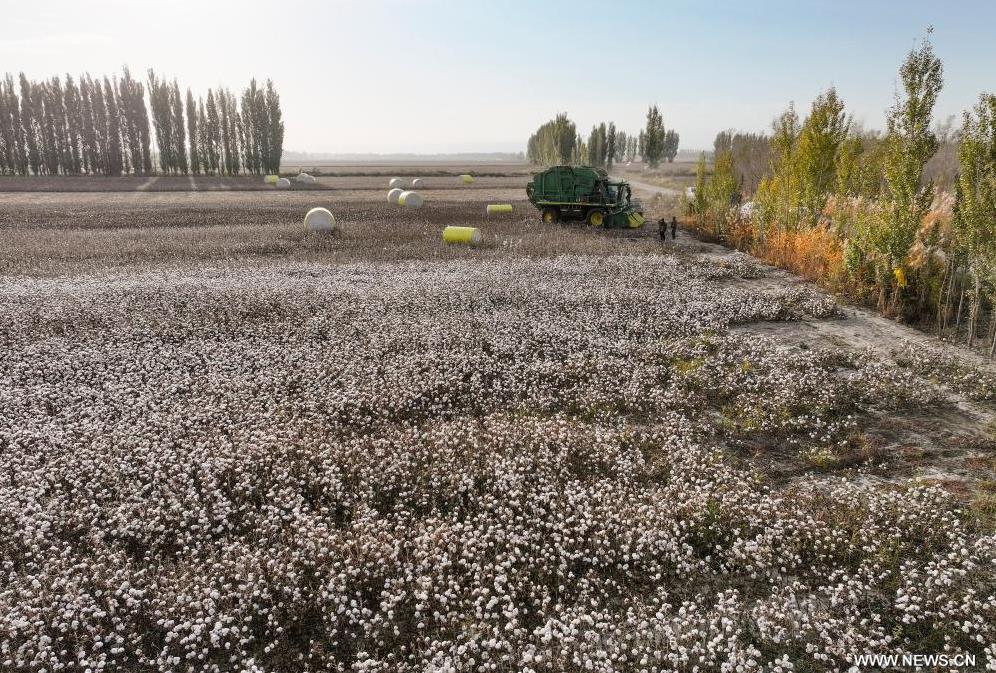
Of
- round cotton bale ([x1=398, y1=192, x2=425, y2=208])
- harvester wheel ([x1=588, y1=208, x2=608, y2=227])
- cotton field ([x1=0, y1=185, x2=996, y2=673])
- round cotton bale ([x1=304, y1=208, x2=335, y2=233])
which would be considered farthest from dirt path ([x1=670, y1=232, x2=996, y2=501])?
round cotton bale ([x1=398, y1=192, x2=425, y2=208])

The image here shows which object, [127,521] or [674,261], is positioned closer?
[127,521]

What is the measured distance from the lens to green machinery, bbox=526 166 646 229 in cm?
3167

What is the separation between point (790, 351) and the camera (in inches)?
531

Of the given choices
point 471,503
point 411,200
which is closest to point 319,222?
point 411,200

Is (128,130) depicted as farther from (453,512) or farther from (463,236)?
(453,512)

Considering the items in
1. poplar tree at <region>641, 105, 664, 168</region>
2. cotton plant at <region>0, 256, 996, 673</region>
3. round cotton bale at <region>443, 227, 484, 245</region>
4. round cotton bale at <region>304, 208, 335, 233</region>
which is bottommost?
cotton plant at <region>0, 256, 996, 673</region>

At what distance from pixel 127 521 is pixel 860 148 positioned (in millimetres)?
25839

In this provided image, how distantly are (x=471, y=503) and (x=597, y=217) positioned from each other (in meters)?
26.7

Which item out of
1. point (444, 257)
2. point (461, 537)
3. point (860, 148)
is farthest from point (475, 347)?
point (860, 148)

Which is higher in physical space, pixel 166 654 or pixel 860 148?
pixel 860 148

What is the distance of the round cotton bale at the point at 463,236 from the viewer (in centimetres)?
2816

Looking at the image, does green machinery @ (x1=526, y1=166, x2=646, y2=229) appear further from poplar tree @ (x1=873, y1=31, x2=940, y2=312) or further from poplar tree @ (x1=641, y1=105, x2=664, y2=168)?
poplar tree @ (x1=641, y1=105, x2=664, y2=168)

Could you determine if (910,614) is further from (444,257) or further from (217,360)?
(444,257)

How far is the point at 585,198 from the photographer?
32469 millimetres
